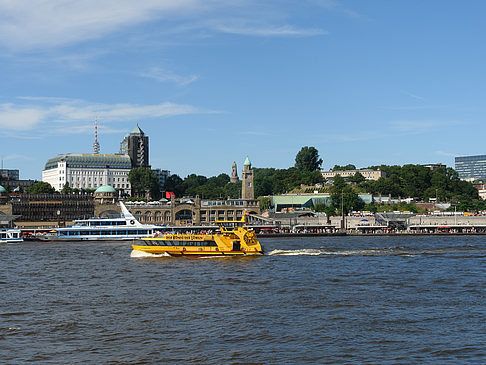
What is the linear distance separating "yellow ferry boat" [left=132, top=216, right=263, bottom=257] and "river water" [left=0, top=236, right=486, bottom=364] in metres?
6.94

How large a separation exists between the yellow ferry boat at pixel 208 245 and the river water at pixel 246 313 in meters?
6.94

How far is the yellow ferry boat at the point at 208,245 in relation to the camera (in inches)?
3174

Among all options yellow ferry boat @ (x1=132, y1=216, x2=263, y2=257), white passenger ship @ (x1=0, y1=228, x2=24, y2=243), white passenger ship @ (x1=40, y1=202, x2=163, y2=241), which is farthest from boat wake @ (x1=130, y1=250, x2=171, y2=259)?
white passenger ship @ (x1=0, y1=228, x2=24, y2=243)

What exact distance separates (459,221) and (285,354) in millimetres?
140829

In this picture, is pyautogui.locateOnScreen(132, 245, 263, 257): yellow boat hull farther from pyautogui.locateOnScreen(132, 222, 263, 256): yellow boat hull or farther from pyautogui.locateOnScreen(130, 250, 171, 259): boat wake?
pyautogui.locateOnScreen(130, 250, 171, 259): boat wake

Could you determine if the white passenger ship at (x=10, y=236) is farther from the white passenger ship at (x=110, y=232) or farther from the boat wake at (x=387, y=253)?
the boat wake at (x=387, y=253)

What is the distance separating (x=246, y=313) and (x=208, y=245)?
3795cm

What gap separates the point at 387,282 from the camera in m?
57.4

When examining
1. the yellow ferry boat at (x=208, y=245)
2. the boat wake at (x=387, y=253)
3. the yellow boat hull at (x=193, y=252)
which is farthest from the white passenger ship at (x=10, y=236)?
the boat wake at (x=387, y=253)

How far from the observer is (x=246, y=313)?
43.4 metres

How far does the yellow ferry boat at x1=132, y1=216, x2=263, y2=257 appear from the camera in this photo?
265 feet

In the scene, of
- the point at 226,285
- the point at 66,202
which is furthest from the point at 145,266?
the point at 66,202

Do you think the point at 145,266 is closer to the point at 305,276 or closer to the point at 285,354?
the point at 305,276

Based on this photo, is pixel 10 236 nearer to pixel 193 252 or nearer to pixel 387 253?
pixel 193 252
